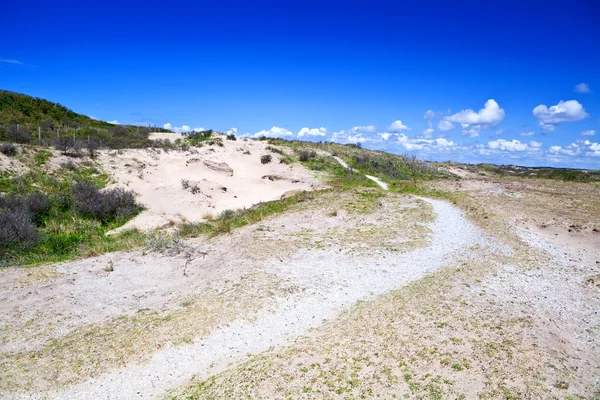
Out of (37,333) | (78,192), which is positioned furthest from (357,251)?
(78,192)

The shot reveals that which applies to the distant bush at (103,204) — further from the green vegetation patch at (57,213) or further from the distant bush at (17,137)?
the distant bush at (17,137)

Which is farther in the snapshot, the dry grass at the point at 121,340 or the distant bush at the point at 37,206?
the distant bush at the point at 37,206

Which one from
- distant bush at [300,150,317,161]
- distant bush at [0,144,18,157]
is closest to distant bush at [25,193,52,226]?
distant bush at [0,144,18,157]

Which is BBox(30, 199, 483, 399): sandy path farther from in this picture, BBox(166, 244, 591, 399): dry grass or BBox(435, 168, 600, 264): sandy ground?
BBox(435, 168, 600, 264): sandy ground

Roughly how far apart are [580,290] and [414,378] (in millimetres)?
6719

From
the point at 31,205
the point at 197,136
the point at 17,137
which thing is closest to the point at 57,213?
the point at 31,205

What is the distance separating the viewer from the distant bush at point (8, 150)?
2175 centimetres

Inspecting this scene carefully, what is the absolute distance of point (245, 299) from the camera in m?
8.75

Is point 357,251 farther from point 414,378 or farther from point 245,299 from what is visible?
point 414,378

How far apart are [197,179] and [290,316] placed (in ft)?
74.1

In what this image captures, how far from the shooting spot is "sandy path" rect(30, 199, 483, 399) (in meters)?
6.08

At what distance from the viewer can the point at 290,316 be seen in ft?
26.7

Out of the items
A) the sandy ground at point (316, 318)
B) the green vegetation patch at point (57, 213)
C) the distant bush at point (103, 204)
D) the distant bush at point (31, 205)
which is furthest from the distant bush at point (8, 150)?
the sandy ground at point (316, 318)

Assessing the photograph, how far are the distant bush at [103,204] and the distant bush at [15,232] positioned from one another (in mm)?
4243
